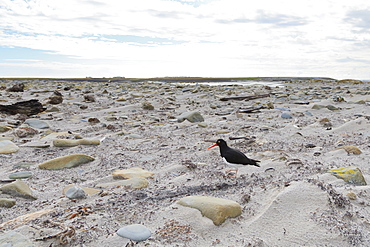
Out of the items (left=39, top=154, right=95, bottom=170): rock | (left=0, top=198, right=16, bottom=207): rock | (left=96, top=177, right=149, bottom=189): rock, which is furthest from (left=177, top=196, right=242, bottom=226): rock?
(left=39, top=154, right=95, bottom=170): rock

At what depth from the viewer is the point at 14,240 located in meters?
1.79

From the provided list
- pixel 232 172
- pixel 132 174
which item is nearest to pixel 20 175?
pixel 132 174

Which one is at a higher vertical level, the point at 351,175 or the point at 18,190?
the point at 351,175

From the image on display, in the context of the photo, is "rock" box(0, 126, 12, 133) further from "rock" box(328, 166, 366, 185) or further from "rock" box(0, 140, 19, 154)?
"rock" box(328, 166, 366, 185)

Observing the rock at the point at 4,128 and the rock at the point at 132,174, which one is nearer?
the rock at the point at 132,174

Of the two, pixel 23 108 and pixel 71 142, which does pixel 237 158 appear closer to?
pixel 71 142

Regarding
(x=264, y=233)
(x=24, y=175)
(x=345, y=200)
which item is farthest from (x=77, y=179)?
(x=345, y=200)

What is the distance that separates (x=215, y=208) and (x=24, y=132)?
4484mm

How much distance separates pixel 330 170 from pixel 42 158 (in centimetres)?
339

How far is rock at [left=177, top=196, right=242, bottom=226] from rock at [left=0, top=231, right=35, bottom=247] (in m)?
1.02

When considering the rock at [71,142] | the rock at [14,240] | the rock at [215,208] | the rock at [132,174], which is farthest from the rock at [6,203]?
the rock at [71,142]

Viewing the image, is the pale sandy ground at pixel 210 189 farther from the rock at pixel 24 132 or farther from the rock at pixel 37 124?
the rock at pixel 37 124

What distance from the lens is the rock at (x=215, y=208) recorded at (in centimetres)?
204

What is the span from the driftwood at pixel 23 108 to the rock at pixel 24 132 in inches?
Answer: 86.6
